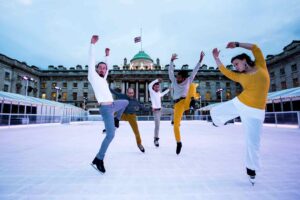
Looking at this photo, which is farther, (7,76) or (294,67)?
(7,76)

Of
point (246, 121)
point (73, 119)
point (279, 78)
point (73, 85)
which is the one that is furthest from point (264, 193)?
point (73, 85)

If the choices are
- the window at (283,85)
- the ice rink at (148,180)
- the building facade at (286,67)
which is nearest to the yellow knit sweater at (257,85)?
the ice rink at (148,180)

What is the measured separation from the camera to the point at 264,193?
5.89 ft

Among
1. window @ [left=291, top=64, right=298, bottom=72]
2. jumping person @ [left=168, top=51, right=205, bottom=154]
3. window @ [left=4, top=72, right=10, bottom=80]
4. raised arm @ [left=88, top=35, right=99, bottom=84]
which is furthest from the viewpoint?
window @ [left=4, top=72, right=10, bottom=80]

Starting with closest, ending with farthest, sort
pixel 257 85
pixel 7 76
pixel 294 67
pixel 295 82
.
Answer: pixel 257 85 < pixel 295 82 < pixel 294 67 < pixel 7 76

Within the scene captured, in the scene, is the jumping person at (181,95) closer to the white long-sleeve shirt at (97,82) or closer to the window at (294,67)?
the white long-sleeve shirt at (97,82)

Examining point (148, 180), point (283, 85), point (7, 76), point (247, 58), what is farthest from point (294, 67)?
point (7, 76)

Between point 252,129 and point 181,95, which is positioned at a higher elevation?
point 181,95

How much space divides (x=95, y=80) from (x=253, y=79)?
2003mm

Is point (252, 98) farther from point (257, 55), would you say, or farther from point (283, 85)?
point (283, 85)

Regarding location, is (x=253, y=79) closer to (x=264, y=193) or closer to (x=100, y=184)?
(x=264, y=193)

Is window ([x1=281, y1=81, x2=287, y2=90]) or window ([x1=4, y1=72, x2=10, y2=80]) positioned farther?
window ([x1=4, y1=72, x2=10, y2=80])

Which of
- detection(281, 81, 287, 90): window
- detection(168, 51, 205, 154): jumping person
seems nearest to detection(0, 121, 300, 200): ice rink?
detection(168, 51, 205, 154): jumping person

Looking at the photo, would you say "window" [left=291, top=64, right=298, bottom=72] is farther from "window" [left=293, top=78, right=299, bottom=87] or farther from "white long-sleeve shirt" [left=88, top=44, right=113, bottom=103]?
"white long-sleeve shirt" [left=88, top=44, right=113, bottom=103]
